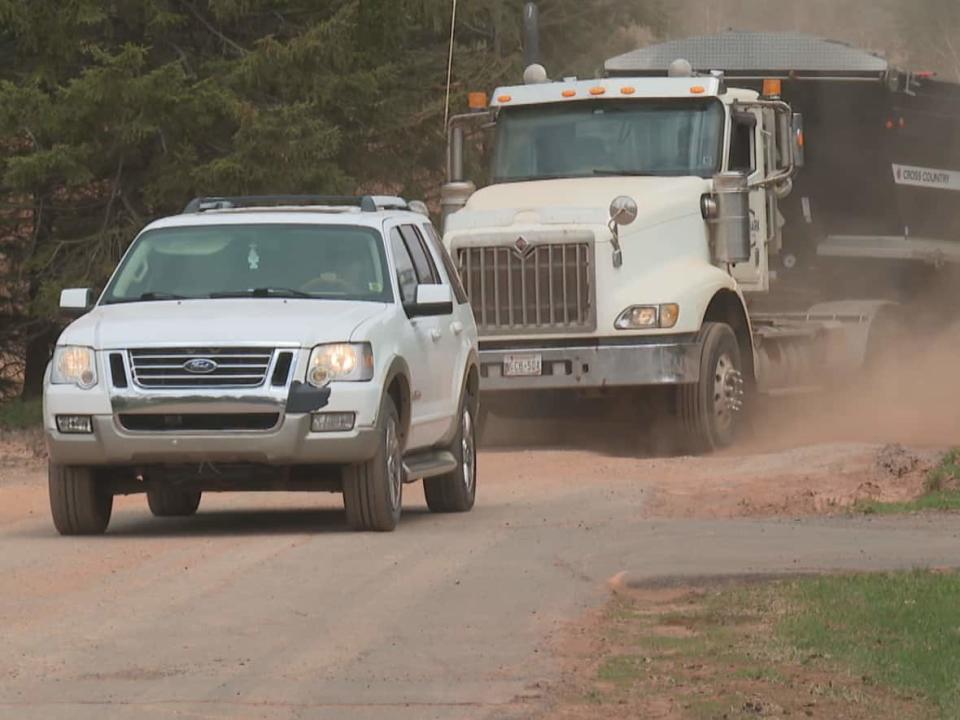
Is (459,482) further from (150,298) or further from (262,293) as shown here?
(150,298)

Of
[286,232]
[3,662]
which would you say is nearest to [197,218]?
[286,232]

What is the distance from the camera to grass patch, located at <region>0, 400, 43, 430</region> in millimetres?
26141

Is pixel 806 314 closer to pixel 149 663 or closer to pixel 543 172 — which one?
pixel 543 172

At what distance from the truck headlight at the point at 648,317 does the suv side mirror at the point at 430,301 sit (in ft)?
21.3

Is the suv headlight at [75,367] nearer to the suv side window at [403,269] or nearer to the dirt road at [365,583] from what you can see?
the dirt road at [365,583]

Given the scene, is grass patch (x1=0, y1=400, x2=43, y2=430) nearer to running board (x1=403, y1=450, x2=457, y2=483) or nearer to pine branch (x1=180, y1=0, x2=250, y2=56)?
pine branch (x1=180, y1=0, x2=250, y2=56)

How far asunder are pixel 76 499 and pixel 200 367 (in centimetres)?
118

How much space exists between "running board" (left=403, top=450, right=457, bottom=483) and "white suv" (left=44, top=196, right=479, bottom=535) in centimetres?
2

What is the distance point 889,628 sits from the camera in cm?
953

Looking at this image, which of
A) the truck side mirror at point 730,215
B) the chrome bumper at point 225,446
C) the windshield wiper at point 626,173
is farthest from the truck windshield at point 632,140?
the chrome bumper at point 225,446

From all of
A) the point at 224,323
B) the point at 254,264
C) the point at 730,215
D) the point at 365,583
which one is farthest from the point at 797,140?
the point at 365,583

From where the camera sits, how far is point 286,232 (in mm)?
14672

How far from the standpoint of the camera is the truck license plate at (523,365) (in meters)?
20.9

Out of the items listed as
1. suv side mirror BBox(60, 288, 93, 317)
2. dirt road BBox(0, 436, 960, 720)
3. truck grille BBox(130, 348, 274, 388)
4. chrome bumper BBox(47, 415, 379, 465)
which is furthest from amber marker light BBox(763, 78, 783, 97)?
truck grille BBox(130, 348, 274, 388)
